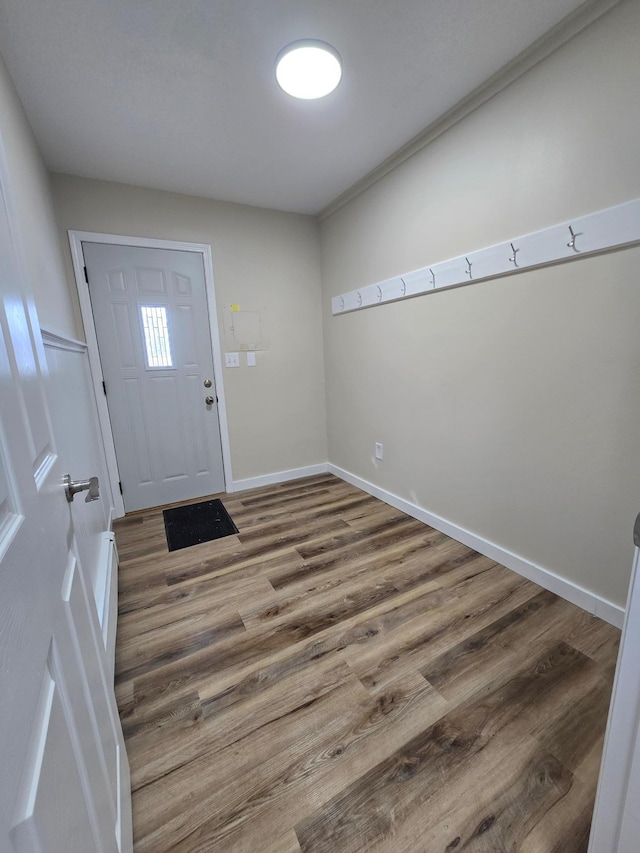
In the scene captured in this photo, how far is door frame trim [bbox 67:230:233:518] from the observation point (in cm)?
247

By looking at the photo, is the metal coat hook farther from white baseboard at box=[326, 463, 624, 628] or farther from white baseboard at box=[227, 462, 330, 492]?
white baseboard at box=[227, 462, 330, 492]

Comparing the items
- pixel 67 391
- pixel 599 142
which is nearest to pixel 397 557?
pixel 67 391

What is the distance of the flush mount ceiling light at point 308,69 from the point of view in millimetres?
1469

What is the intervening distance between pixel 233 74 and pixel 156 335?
1.73 metres

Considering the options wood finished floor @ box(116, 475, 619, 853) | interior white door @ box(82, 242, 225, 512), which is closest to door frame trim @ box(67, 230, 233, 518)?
interior white door @ box(82, 242, 225, 512)

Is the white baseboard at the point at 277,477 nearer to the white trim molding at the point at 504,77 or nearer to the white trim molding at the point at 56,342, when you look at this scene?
the white trim molding at the point at 56,342

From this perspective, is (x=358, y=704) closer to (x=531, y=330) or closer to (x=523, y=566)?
(x=523, y=566)

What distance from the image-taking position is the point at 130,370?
272cm

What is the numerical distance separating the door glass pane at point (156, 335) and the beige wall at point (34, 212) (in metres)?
0.55

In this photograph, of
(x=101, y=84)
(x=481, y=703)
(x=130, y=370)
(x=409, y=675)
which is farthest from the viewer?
(x=130, y=370)

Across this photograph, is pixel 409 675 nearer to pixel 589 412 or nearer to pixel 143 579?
pixel 589 412

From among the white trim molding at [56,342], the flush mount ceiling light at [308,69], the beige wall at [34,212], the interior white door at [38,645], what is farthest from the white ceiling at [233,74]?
the interior white door at [38,645]

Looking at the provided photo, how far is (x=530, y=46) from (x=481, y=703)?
2.69 metres

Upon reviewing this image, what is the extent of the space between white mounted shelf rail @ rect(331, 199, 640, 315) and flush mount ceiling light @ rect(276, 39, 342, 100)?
3.45 ft
